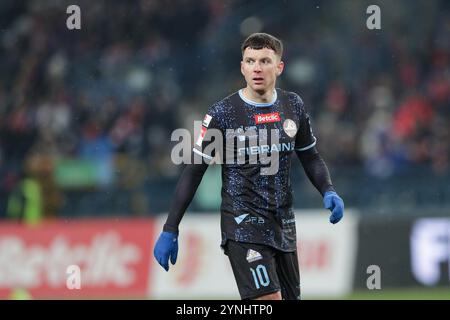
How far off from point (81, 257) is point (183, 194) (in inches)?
284

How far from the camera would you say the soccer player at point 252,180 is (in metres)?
7.03

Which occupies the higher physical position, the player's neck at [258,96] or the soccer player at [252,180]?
the player's neck at [258,96]

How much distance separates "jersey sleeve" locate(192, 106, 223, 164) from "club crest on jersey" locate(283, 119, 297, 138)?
1.42 feet

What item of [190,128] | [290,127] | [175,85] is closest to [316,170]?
[290,127]

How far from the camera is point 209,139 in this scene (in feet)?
23.2

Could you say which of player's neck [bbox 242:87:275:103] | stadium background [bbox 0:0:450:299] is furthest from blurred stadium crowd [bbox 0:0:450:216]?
player's neck [bbox 242:87:275:103]

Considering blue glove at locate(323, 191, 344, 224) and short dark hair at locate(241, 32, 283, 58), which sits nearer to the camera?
short dark hair at locate(241, 32, 283, 58)

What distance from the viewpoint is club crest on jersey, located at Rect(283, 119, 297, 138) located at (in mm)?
7168

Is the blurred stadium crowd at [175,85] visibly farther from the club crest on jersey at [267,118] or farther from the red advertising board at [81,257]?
the club crest on jersey at [267,118]

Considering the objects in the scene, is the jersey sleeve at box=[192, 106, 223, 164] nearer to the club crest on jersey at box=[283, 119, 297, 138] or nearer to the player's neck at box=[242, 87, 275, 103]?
the player's neck at box=[242, 87, 275, 103]

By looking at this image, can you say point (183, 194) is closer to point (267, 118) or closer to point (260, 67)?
point (267, 118)

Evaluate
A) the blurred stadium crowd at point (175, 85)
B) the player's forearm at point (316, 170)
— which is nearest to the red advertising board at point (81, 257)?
the blurred stadium crowd at point (175, 85)

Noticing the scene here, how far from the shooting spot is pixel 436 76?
1919 cm

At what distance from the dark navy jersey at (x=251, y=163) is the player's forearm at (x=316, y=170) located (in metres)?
0.33
